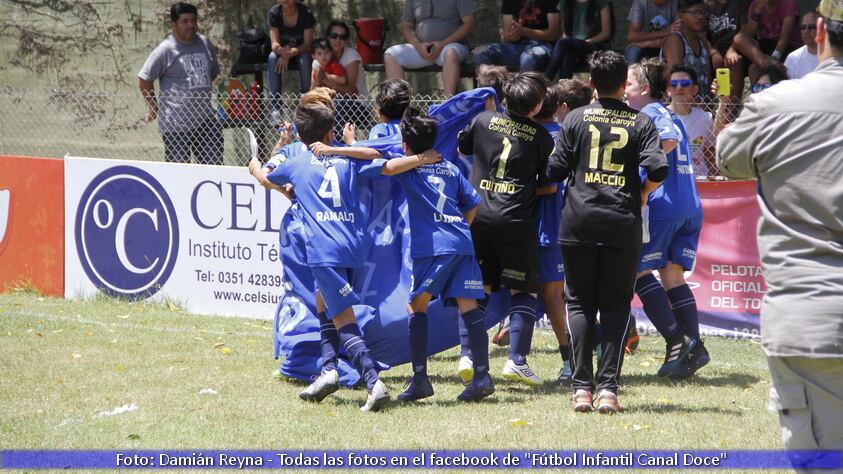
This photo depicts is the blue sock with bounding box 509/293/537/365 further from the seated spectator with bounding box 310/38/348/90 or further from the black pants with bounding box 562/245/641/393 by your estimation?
the seated spectator with bounding box 310/38/348/90

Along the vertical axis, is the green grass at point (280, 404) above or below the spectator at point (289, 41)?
below

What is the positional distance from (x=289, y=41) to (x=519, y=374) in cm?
730

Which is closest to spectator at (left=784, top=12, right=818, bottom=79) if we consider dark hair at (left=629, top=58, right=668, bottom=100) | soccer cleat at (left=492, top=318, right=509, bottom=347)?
dark hair at (left=629, top=58, right=668, bottom=100)

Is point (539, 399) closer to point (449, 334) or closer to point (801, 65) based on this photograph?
point (449, 334)

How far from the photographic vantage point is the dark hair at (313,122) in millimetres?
6430

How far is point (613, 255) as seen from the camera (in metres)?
5.73

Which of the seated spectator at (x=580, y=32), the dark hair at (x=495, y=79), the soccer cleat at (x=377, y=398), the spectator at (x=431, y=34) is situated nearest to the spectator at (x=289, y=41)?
the spectator at (x=431, y=34)

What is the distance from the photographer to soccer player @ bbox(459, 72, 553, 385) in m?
6.38

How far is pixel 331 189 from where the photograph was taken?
624 centimetres

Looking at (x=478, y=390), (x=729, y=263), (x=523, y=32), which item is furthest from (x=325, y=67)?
(x=478, y=390)

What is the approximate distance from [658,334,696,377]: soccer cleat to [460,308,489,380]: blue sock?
4.62 ft

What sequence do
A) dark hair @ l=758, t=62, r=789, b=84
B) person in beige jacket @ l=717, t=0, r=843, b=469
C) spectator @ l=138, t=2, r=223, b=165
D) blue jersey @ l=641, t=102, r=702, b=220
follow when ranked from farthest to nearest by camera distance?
spectator @ l=138, t=2, r=223, b=165 → dark hair @ l=758, t=62, r=789, b=84 → blue jersey @ l=641, t=102, r=702, b=220 → person in beige jacket @ l=717, t=0, r=843, b=469

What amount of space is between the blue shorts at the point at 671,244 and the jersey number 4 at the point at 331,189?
1977 millimetres

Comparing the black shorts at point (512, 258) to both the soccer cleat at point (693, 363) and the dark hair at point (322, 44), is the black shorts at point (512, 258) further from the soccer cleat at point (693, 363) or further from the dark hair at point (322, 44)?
the dark hair at point (322, 44)
